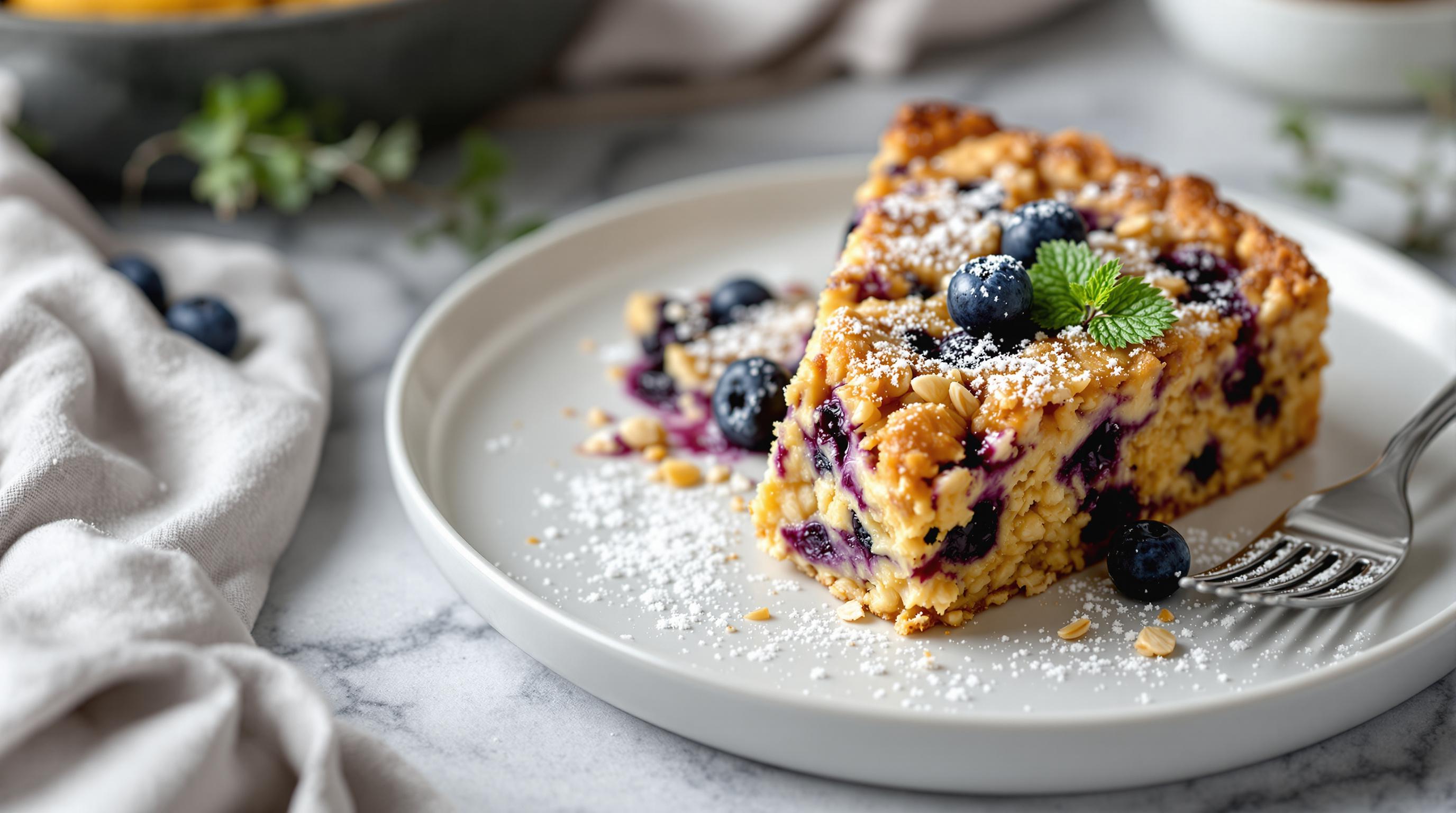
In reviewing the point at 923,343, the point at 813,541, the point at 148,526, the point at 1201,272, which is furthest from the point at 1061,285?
the point at 148,526

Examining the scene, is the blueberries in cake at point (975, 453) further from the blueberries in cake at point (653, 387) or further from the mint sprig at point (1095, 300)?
the blueberries in cake at point (653, 387)

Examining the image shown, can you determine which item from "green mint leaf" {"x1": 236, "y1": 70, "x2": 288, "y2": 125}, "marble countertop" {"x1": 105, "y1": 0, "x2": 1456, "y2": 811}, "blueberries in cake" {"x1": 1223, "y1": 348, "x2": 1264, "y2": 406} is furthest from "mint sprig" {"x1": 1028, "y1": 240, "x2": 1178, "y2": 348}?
"green mint leaf" {"x1": 236, "y1": 70, "x2": 288, "y2": 125}

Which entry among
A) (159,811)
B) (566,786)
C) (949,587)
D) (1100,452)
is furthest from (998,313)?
(159,811)

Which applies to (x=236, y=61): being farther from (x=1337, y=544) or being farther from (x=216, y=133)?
(x=1337, y=544)

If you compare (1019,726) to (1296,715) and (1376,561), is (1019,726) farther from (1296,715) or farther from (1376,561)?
(1376,561)

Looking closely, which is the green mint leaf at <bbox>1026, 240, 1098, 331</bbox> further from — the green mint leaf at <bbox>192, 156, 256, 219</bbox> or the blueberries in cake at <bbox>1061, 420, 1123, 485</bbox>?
the green mint leaf at <bbox>192, 156, 256, 219</bbox>

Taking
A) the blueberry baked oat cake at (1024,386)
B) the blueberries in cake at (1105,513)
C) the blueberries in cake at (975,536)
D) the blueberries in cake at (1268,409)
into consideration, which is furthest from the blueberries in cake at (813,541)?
the blueberries in cake at (1268,409)
